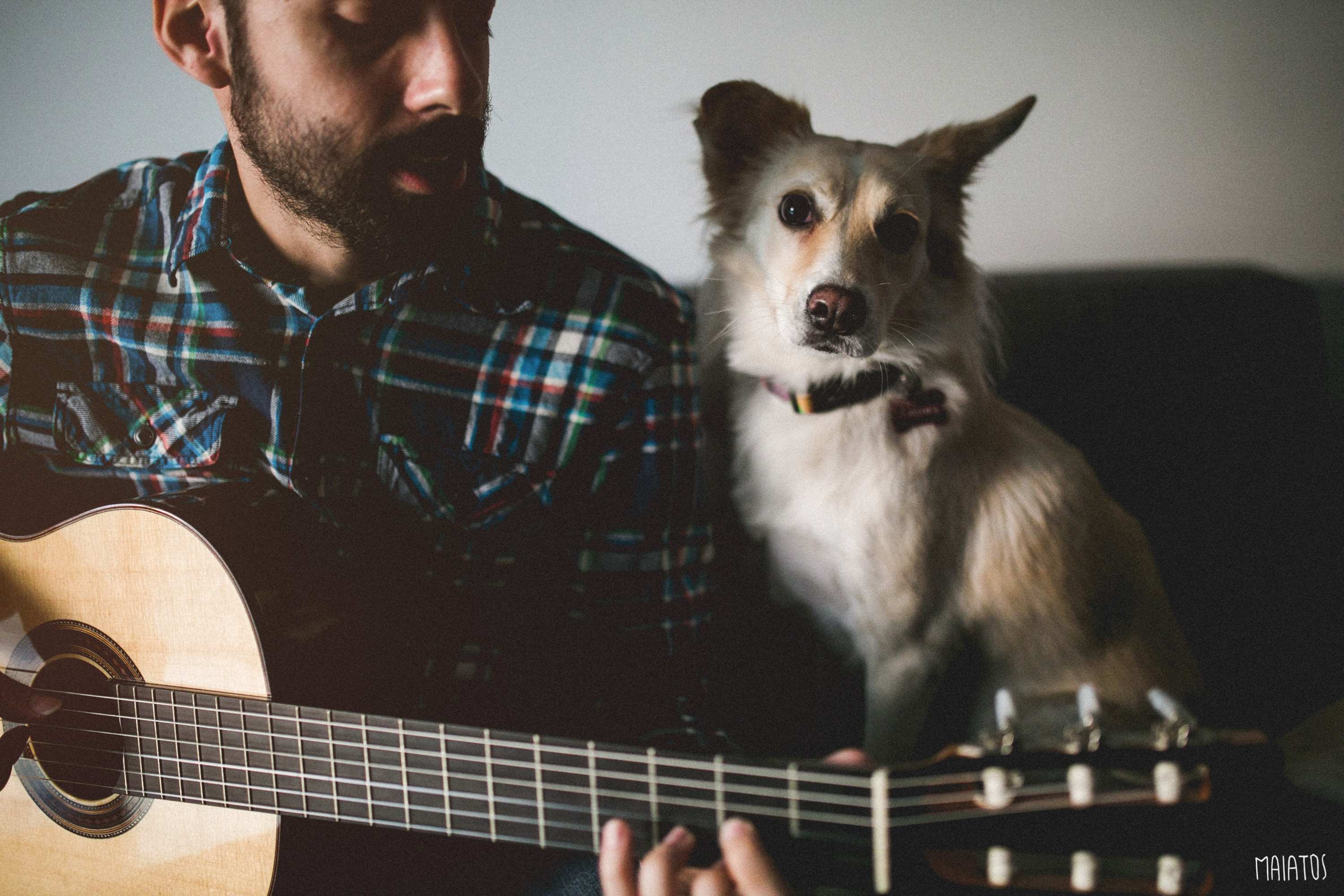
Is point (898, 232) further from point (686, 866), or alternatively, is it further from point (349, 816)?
point (349, 816)

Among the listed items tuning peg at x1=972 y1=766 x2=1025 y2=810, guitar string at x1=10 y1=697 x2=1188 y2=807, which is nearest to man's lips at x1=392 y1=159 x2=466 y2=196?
guitar string at x1=10 y1=697 x2=1188 y2=807

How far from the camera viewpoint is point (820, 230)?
2.98ft

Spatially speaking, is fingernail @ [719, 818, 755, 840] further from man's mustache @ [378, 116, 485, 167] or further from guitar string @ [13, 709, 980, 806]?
man's mustache @ [378, 116, 485, 167]

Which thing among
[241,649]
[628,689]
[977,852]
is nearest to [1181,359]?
[977,852]

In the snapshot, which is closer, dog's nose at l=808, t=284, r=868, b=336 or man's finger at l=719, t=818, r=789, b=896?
man's finger at l=719, t=818, r=789, b=896

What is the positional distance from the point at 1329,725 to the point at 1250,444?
39 centimetres

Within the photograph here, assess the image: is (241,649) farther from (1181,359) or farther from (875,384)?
(1181,359)

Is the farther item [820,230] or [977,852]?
[820,230]

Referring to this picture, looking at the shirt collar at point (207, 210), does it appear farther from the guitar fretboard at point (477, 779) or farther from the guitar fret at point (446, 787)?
the guitar fret at point (446, 787)

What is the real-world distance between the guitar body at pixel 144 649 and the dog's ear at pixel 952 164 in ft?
3.61

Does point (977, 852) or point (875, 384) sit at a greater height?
point (875, 384)

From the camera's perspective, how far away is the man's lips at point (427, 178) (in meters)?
0.89

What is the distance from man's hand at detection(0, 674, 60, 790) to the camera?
3.03 ft

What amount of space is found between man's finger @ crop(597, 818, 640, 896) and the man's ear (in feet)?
3.65
